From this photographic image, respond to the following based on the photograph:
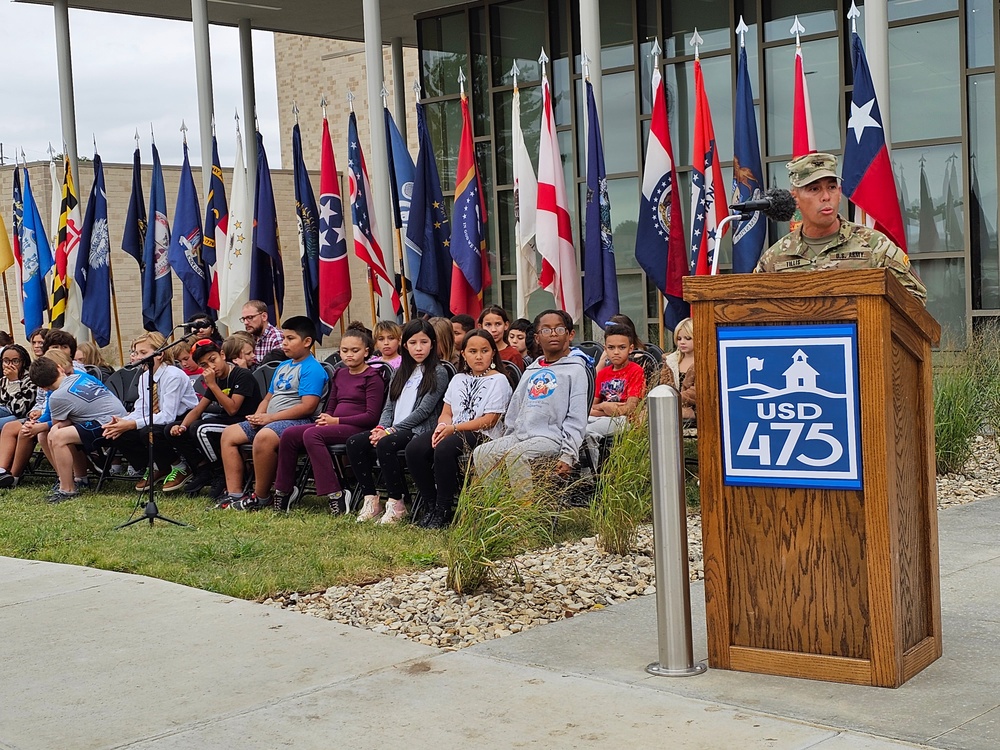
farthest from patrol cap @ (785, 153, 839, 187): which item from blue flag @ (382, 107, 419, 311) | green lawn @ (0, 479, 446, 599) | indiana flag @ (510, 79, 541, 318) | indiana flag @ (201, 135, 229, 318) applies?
indiana flag @ (201, 135, 229, 318)

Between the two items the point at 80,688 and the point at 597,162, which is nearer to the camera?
the point at 80,688

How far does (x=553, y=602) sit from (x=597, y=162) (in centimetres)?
680

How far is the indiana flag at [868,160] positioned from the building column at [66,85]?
10110mm

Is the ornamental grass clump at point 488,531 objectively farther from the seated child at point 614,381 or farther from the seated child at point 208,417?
the seated child at point 208,417

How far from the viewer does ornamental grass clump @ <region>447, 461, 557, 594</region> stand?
6.01m

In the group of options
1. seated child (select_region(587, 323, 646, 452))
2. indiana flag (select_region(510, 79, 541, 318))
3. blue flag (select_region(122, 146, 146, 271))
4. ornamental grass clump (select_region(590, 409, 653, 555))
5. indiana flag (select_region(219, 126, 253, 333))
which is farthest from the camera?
blue flag (select_region(122, 146, 146, 271))

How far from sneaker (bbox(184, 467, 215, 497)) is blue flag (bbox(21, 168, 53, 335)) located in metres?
7.19

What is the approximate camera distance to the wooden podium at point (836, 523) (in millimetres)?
4289

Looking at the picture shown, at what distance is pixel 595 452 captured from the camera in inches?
321

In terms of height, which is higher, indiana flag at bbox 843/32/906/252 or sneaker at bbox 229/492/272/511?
indiana flag at bbox 843/32/906/252

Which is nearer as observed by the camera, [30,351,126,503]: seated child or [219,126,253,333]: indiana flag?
[30,351,126,503]: seated child

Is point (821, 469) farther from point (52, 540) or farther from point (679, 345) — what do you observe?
point (52, 540)

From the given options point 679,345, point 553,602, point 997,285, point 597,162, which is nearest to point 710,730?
point 553,602

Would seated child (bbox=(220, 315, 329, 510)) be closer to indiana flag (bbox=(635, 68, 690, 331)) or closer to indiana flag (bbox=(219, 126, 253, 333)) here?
indiana flag (bbox=(635, 68, 690, 331))
